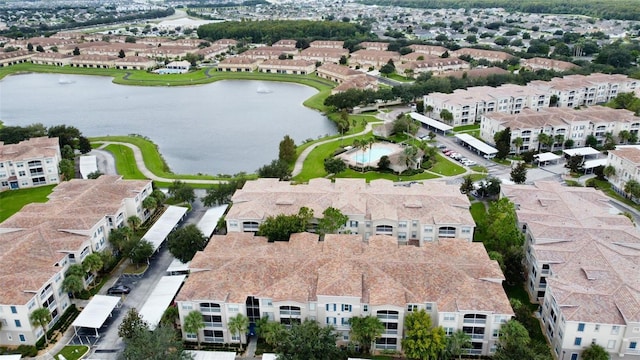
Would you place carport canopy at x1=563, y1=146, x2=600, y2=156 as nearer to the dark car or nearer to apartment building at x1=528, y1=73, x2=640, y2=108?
apartment building at x1=528, y1=73, x2=640, y2=108

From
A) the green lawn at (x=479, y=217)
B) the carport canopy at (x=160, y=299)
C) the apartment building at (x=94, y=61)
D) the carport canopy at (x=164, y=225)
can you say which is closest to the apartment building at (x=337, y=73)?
the green lawn at (x=479, y=217)

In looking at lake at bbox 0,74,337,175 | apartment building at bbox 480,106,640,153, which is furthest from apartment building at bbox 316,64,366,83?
apartment building at bbox 480,106,640,153

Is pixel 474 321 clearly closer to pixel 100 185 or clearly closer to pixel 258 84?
pixel 100 185

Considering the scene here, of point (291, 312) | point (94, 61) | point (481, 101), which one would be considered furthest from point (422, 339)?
point (94, 61)

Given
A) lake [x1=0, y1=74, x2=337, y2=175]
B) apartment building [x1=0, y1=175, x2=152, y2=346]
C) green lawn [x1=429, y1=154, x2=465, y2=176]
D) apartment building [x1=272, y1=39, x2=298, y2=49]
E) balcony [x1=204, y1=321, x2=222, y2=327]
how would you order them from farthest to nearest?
apartment building [x1=272, y1=39, x2=298, y2=49], lake [x1=0, y1=74, x2=337, y2=175], green lawn [x1=429, y1=154, x2=465, y2=176], balcony [x1=204, y1=321, x2=222, y2=327], apartment building [x1=0, y1=175, x2=152, y2=346]

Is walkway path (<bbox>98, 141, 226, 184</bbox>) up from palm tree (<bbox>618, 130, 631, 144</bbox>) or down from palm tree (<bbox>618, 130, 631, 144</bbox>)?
down

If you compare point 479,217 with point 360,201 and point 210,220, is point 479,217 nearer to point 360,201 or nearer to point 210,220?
point 360,201
